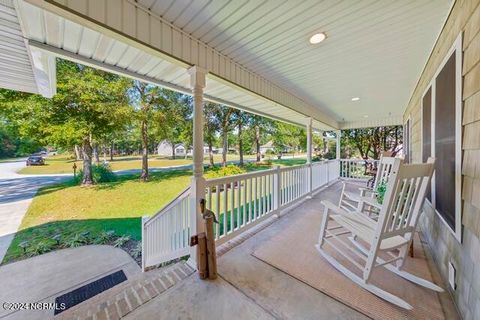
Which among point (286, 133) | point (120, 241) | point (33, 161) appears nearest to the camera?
point (120, 241)

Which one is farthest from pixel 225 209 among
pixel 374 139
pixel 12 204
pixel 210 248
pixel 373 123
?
pixel 374 139

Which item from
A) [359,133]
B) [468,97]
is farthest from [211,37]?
[359,133]

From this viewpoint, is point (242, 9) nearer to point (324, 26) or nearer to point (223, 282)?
point (324, 26)

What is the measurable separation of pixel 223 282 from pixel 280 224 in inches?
62.4

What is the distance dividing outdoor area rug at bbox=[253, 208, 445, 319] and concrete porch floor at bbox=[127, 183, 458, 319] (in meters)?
0.07

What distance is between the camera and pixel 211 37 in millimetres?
2090

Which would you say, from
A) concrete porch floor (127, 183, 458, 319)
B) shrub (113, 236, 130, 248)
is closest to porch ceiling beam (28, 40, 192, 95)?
concrete porch floor (127, 183, 458, 319)

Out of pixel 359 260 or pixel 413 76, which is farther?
pixel 413 76

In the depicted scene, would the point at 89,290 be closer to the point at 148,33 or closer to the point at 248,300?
the point at 248,300

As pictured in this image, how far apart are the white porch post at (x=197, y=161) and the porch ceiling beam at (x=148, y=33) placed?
0.49 ft

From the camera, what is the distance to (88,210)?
6.73 metres

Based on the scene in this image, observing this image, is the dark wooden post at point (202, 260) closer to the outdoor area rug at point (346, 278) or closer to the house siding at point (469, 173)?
the outdoor area rug at point (346, 278)

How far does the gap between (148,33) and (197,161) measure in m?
1.30

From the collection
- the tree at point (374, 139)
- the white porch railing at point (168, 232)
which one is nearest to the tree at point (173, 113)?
the white porch railing at point (168, 232)
